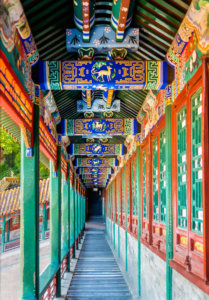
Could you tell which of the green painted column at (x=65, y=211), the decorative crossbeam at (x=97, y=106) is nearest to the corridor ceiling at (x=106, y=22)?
the decorative crossbeam at (x=97, y=106)

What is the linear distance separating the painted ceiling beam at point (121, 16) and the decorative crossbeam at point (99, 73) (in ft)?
1.49

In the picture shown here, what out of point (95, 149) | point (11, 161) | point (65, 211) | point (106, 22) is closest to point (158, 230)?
point (106, 22)

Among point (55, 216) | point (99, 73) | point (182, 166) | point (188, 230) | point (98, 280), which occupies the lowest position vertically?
point (98, 280)

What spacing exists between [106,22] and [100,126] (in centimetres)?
377

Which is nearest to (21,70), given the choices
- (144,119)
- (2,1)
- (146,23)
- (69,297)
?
(2,1)

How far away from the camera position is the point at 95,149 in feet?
35.5

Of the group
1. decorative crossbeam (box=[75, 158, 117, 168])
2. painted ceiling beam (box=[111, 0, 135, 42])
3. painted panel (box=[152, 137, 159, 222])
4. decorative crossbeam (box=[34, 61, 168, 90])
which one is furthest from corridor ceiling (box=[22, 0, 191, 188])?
decorative crossbeam (box=[75, 158, 117, 168])

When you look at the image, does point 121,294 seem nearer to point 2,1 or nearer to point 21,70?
point 21,70

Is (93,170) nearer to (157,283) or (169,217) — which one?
(157,283)

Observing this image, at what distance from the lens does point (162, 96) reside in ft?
17.0

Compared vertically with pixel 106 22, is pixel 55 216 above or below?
below

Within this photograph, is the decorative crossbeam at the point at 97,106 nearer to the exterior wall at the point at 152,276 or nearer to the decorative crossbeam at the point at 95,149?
the exterior wall at the point at 152,276

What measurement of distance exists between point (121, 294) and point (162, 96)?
5.56 metres

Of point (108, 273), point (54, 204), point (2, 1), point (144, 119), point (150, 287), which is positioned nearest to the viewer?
point (2, 1)
